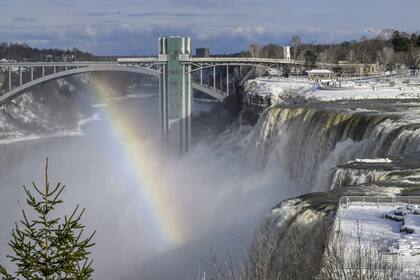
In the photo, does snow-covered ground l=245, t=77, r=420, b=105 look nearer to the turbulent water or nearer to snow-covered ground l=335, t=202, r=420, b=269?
the turbulent water

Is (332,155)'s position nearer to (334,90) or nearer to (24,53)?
(334,90)

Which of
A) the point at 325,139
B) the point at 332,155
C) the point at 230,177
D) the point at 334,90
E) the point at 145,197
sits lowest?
the point at 145,197

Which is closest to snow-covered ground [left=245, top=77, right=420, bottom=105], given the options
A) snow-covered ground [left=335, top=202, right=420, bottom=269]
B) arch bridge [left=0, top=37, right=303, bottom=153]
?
arch bridge [left=0, top=37, right=303, bottom=153]

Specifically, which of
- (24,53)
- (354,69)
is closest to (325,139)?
(354,69)

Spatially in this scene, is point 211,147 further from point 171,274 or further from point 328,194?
point 328,194

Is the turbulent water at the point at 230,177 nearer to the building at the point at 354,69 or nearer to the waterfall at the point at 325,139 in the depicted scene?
the waterfall at the point at 325,139

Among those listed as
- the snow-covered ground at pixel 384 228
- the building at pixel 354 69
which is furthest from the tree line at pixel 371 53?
the snow-covered ground at pixel 384 228
